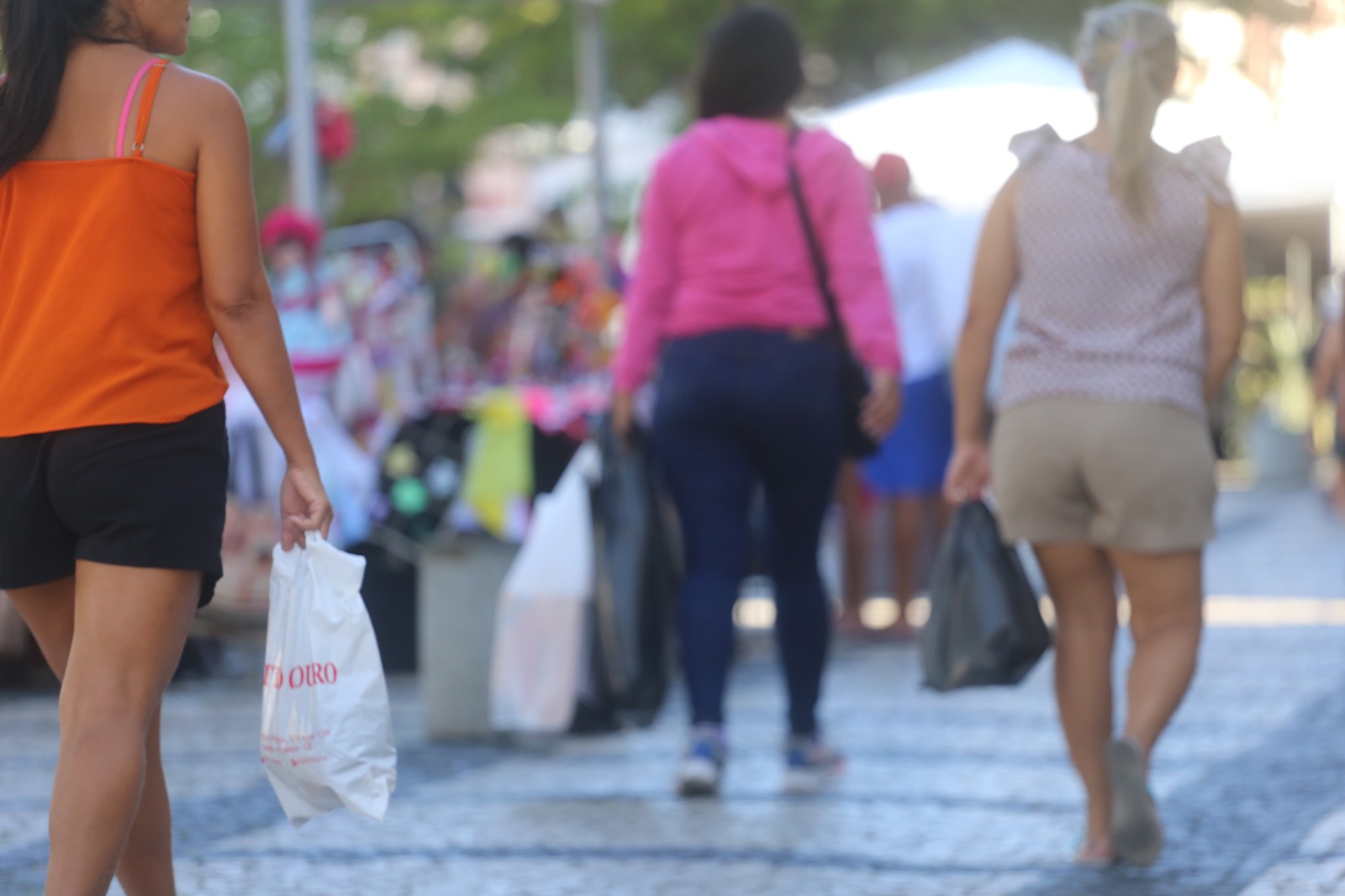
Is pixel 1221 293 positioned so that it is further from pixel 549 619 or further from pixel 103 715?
pixel 103 715

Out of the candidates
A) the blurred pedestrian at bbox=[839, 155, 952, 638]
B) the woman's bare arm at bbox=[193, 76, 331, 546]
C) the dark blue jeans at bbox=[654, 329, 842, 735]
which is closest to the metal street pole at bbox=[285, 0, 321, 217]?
the blurred pedestrian at bbox=[839, 155, 952, 638]

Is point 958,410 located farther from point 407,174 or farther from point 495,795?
point 407,174

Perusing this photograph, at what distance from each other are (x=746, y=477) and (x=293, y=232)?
12.5 feet

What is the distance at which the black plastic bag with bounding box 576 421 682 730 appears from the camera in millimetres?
5766

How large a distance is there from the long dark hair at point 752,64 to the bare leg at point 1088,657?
1673 mm

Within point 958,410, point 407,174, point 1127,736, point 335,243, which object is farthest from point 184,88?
point 407,174

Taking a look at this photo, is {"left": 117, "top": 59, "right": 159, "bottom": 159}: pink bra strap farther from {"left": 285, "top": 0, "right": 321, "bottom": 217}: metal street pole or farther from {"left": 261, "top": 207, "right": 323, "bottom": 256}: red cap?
{"left": 285, "top": 0, "right": 321, "bottom": 217}: metal street pole

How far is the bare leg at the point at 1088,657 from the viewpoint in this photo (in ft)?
14.9

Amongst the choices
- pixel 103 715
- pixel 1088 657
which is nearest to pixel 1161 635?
pixel 1088 657

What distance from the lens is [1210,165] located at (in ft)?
14.6

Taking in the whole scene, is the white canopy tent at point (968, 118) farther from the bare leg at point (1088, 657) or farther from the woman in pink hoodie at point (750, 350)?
the bare leg at point (1088, 657)

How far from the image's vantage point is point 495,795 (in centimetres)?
555

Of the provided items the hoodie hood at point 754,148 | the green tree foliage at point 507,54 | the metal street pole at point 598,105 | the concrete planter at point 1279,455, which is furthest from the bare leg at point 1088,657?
the green tree foliage at point 507,54

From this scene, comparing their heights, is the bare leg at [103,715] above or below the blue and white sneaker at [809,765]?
above
